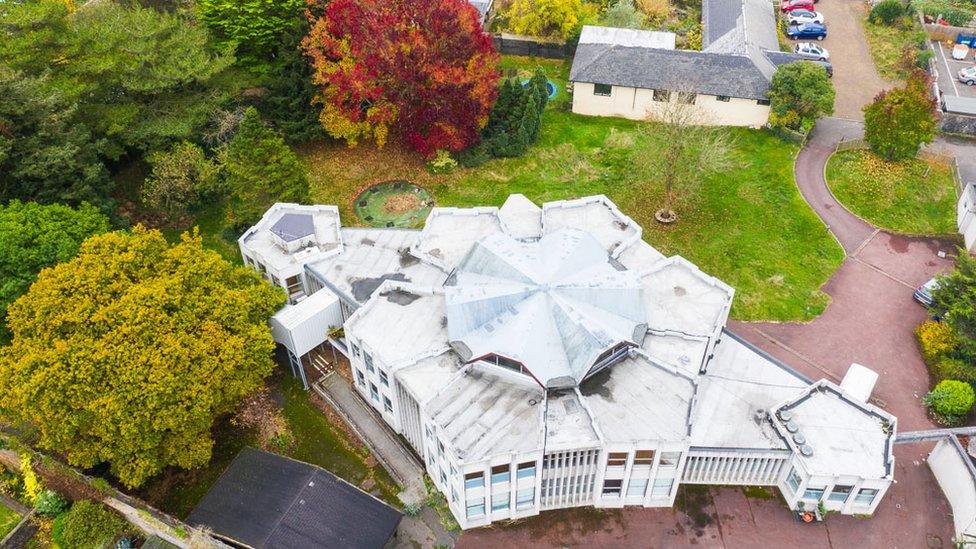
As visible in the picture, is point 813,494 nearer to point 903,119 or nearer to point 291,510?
point 291,510

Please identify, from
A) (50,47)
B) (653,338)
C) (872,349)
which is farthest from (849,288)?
(50,47)

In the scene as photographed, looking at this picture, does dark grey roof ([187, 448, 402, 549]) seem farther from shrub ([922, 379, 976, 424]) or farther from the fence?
the fence

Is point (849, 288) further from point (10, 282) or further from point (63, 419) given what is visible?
point (10, 282)

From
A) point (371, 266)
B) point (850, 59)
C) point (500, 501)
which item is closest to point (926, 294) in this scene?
point (500, 501)

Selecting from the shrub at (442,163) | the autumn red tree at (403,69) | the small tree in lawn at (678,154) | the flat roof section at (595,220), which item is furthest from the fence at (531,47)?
the flat roof section at (595,220)

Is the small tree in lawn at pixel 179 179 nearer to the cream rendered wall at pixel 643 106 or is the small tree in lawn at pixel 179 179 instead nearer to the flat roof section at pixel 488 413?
the flat roof section at pixel 488 413

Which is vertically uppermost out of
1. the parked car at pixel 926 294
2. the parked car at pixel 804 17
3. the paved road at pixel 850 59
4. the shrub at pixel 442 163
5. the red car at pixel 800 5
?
the red car at pixel 800 5
